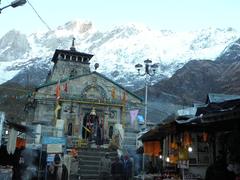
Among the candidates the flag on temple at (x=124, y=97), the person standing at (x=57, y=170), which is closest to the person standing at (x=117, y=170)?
the person standing at (x=57, y=170)

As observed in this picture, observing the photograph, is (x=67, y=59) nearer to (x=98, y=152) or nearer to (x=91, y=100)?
(x=91, y=100)

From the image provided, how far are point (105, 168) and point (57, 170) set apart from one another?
3768 millimetres

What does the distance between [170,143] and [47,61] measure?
13941 centimetres

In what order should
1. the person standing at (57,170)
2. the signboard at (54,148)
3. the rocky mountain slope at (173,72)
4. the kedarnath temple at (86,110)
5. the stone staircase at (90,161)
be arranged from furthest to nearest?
the rocky mountain slope at (173,72)
the kedarnath temple at (86,110)
the stone staircase at (90,161)
the person standing at (57,170)
the signboard at (54,148)

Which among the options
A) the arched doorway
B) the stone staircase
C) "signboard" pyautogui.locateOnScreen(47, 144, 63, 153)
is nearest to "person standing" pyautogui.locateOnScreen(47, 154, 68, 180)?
the stone staircase

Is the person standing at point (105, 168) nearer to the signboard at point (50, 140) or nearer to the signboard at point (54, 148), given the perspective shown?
the signboard at point (54, 148)

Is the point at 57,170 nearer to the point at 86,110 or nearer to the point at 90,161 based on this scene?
the point at 90,161

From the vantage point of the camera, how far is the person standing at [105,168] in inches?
968

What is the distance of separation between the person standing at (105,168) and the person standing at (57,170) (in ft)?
8.84

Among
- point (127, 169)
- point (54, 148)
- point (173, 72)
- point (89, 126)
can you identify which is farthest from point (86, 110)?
point (173, 72)

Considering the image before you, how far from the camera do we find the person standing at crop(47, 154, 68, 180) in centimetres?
2333

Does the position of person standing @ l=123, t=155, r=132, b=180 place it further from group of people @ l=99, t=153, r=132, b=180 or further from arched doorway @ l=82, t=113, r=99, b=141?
arched doorway @ l=82, t=113, r=99, b=141

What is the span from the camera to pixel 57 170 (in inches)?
936

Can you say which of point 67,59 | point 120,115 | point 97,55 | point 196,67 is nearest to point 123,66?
point 97,55
